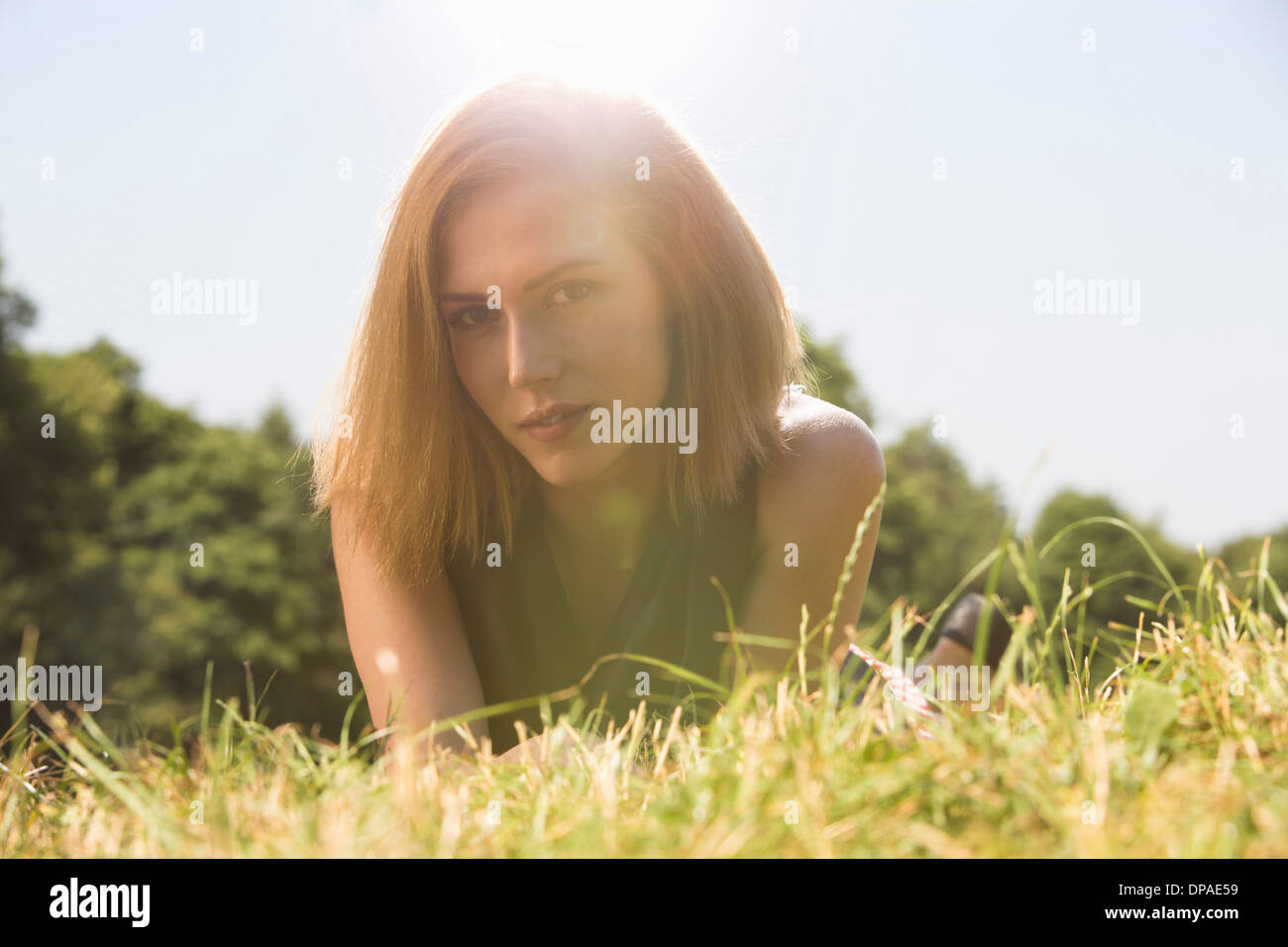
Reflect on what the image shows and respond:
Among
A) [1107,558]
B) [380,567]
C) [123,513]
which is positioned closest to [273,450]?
[123,513]

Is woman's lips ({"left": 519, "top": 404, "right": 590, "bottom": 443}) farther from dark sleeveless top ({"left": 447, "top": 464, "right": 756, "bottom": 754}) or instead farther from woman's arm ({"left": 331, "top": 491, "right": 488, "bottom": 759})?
woman's arm ({"left": 331, "top": 491, "right": 488, "bottom": 759})

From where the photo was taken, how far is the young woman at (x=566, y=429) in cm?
348

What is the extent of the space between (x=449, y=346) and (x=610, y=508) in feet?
3.33

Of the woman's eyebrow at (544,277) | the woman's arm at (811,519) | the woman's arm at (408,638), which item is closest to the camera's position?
the woman's arm at (408,638)

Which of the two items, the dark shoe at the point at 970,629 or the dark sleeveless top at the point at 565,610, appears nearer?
the dark sleeveless top at the point at 565,610

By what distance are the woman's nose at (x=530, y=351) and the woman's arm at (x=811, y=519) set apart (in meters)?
1.07

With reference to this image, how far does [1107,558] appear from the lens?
122 ft

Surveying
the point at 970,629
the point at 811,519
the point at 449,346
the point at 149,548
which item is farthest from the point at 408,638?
the point at 149,548

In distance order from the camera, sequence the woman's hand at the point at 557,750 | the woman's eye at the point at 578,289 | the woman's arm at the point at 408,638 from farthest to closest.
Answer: the woman's eye at the point at 578,289 → the woman's arm at the point at 408,638 → the woman's hand at the point at 557,750

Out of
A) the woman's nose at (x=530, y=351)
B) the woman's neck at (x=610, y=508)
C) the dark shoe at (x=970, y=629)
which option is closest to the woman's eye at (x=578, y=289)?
the woman's nose at (x=530, y=351)

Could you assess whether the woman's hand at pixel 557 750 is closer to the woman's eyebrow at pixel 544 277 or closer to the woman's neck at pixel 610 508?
the woman's eyebrow at pixel 544 277

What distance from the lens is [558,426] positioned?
11.4ft
